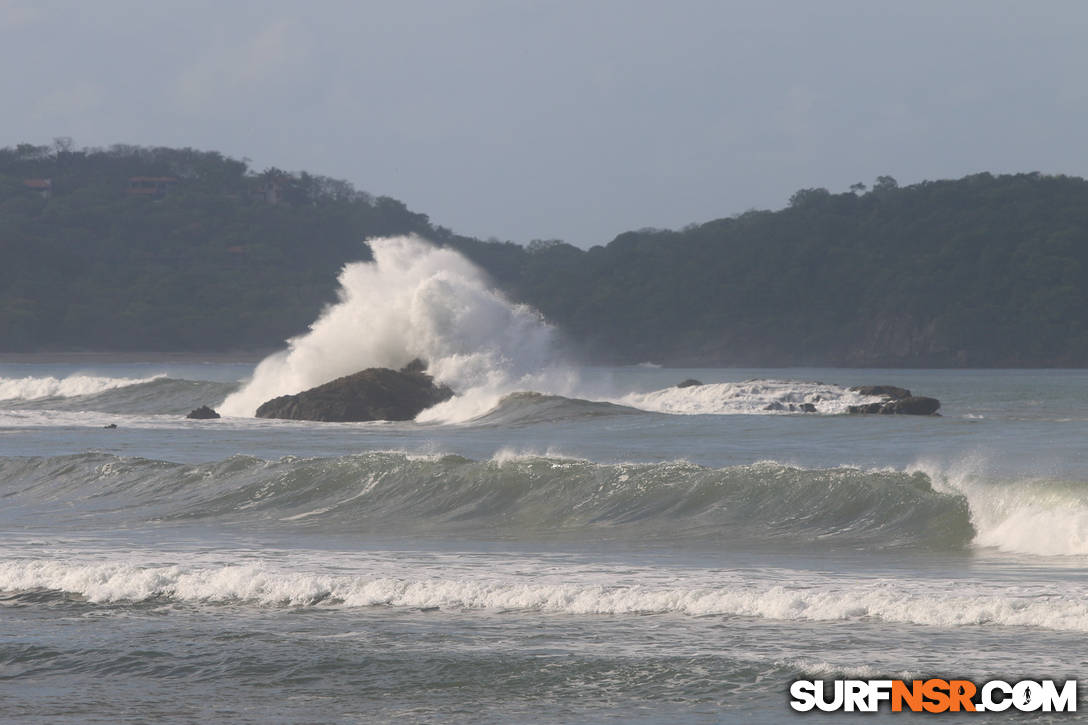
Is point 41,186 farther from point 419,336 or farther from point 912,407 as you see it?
point 912,407

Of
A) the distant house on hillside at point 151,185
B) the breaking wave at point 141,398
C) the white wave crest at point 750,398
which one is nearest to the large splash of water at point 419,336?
the breaking wave at point 141,398

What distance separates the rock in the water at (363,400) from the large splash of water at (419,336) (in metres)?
1.99

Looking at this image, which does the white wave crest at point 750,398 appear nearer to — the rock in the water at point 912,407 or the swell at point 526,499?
the rock in the water at point 912,407

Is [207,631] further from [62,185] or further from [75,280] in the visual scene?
[62,185]

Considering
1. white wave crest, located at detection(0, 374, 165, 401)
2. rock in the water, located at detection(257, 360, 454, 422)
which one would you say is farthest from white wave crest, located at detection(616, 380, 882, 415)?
white wave crest, located at detection(0, 374, 165, 401)

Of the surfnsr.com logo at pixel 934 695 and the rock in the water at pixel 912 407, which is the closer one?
the surfnsr.com logo at pixel 934 695

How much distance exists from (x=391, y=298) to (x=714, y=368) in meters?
90.9

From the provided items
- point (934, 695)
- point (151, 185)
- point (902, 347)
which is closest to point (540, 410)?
point (934, 695)

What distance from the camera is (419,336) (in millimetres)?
42438

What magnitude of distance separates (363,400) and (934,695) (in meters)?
29.3

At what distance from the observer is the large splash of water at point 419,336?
1657 inches

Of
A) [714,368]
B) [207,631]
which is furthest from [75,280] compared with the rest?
[207,631]

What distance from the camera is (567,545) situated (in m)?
16.0

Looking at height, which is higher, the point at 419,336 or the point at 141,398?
the point at 419,336
